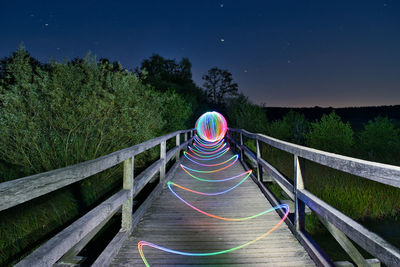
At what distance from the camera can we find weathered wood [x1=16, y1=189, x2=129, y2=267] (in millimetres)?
1206

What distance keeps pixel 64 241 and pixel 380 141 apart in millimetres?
11482

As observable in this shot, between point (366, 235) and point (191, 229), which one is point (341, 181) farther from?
point (366, 235)

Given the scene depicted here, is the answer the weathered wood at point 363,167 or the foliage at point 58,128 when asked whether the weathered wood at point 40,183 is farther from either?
the foliage at point 58,128

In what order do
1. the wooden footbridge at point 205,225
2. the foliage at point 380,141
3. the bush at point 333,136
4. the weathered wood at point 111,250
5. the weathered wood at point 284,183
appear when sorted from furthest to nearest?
the bush at point 333,136 < the foliage at point 380,141 < the weathered wood at point 284,183 < the weathered wood at point 111,250 < the wooden footbridge at point 205,225

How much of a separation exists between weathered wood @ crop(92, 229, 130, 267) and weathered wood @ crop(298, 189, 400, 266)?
1.85 meters

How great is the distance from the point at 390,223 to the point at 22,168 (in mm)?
7292

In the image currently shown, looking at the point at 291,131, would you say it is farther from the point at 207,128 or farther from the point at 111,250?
the point at 111,250

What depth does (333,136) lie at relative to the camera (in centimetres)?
1007

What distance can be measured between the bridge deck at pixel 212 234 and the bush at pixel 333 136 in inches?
290

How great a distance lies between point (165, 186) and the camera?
4.76 m

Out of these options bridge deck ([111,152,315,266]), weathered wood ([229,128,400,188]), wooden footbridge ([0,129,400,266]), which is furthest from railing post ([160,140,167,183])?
weathered wood ([229,128,400,188])

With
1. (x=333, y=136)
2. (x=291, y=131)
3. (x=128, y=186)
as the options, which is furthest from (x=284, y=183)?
(x=291, y=131)

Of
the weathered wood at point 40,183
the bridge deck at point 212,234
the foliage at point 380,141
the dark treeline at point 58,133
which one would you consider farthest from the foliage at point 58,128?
the foliage at point 380,141

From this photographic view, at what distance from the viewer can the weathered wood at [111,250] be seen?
77.5 inches
